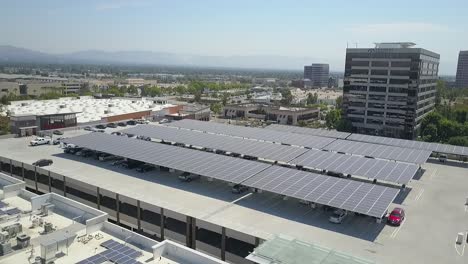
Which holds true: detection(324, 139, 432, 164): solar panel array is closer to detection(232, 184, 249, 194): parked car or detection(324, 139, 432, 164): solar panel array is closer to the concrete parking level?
the concrete parking level

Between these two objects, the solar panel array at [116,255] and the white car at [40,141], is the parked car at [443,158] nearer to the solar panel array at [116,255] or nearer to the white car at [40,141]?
the solar panel array at [116,255]

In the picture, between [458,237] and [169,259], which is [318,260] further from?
[458,237]

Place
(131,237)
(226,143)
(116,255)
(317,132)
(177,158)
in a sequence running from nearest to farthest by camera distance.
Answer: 1. (116,255)
2. (131,237)
3. (177,158)
4. (226,143)
5. (317,132)

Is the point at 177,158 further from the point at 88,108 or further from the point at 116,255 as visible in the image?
the point at 88,108

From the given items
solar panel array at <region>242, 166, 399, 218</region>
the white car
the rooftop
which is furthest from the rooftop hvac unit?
the rooftop

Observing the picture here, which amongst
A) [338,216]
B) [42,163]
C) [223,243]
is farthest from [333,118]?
[223,243]

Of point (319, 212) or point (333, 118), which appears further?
point (333, 118)
